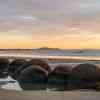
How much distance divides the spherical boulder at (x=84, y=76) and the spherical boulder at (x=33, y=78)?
26cm

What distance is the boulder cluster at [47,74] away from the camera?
2107mm

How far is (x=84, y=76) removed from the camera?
2119 millimetres

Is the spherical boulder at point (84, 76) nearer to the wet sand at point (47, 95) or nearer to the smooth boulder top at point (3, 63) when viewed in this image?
the wet sand at point (47, 95)

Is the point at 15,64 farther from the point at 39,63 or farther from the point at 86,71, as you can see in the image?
the point at 86,71

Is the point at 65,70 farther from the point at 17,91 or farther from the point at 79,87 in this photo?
the point at 17,91

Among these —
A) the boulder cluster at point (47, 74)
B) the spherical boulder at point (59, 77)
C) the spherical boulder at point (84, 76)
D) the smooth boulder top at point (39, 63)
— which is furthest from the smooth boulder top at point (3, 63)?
the spherical boulder at point (84, 76)

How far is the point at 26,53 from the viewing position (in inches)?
81.4

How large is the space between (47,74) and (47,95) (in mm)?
196

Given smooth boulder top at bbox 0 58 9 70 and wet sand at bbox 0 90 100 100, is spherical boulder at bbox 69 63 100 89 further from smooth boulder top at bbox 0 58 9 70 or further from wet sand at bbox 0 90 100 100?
smooth boulder top at bbox 0 58 9 70

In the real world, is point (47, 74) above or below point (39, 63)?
below

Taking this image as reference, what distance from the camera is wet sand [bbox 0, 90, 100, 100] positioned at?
2.05m

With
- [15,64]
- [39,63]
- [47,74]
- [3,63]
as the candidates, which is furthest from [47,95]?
[3,63]

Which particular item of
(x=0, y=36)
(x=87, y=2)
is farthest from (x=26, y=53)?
(x=87, y=2)

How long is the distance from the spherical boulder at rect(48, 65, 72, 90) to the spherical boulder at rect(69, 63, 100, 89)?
0.17ft
